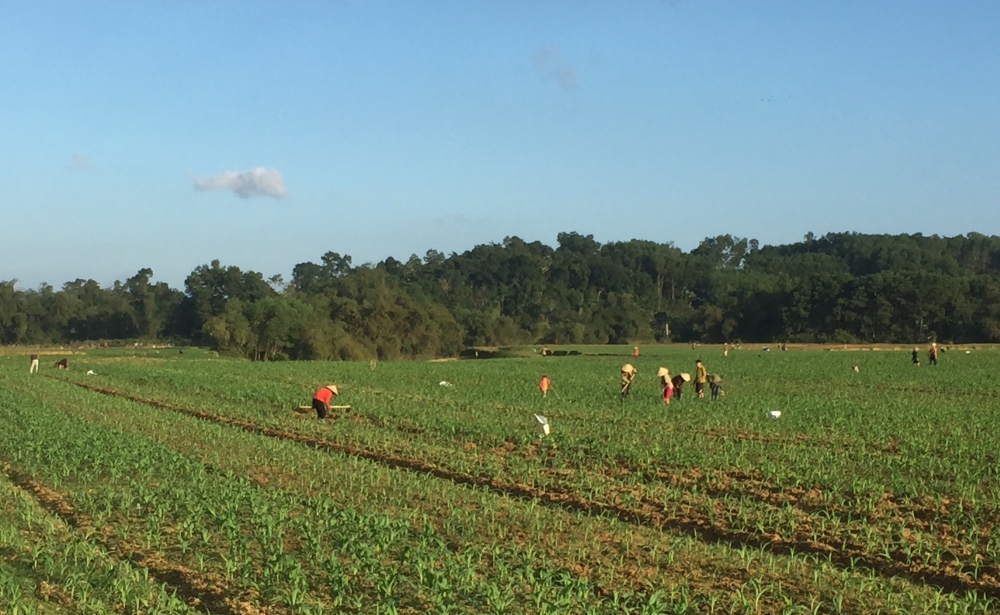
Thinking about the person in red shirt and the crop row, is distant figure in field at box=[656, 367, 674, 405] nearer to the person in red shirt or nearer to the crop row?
the person in red shirt

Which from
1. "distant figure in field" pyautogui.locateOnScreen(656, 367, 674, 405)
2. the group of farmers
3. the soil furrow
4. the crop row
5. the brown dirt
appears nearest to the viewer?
the brown dirt

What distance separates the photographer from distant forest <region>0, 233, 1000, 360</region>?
94.9m

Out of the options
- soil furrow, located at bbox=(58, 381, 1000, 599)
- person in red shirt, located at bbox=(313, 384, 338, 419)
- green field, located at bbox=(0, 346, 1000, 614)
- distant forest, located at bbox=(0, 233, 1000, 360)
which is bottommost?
soil furrow, located at bbox=(58, 381, 1000, 599)

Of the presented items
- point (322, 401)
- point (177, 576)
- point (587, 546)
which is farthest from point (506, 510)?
point (322, 401)

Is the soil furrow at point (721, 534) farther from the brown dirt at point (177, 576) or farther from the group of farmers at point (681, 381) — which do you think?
the group of farmers at point (681, 381)

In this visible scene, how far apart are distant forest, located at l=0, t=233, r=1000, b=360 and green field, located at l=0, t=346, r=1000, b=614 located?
6492 cm

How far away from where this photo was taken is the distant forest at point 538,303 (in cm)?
9488

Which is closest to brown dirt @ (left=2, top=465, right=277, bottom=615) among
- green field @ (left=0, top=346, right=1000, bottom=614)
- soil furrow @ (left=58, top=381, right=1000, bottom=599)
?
green field @ (left=0, top=346, right=1000, bottom=614)

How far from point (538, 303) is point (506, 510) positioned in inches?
5424

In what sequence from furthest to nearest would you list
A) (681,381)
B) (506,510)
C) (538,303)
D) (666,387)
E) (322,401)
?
(538,303), (681,381), (666,387), (322,401), (506,510)

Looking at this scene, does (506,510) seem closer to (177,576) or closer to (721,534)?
(721,534)

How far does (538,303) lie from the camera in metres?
152

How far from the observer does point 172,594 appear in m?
9.47

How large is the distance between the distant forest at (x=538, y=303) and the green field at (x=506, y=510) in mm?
64921
